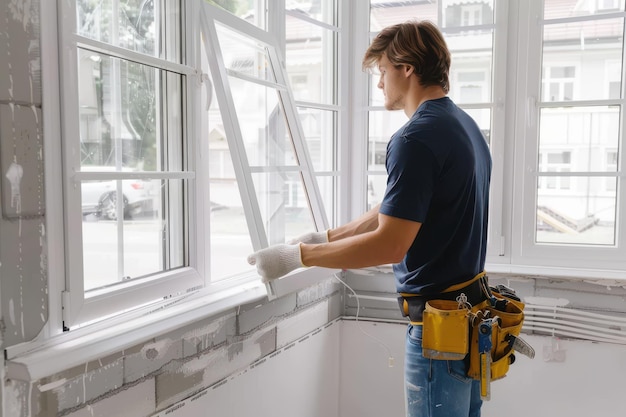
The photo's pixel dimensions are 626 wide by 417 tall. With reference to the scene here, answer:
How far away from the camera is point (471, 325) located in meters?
1.66

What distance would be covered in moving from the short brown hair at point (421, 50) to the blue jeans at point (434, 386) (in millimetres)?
762

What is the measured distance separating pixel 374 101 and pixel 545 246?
3.54 ft

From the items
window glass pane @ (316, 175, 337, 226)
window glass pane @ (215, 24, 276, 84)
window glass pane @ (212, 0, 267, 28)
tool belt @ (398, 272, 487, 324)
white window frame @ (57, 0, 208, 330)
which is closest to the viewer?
white window frame @ (57, 0, 208, 330)

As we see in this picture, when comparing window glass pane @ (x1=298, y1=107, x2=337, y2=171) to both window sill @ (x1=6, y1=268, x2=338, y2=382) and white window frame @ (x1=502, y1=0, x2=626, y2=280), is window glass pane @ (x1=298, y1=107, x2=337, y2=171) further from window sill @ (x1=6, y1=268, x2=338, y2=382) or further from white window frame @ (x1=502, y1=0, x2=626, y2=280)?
white window frame @ (x1=502, y1=0, x2=626, y2=280)

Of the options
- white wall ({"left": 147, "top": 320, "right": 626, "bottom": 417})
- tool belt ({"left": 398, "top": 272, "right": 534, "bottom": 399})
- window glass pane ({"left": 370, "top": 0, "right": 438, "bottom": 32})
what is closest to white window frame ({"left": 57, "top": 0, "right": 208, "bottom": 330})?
white wall ({"left": 147, "top": 320, "right": 626, "bottom": 417})

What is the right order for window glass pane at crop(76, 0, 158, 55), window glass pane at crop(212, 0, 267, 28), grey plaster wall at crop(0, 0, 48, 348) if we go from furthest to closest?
window glass pane at crop(212, 0, 267, 28) → window glass pane at crop(76, 0, 158, 55) → grey plaster wall at crop(0, 0, 48, 348)

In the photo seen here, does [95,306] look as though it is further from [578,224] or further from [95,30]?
[578,224]

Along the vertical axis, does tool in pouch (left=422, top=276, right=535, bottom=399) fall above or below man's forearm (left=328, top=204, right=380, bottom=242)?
below

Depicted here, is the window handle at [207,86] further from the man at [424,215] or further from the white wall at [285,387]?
the white wall at [285,387]

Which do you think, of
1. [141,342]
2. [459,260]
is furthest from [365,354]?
[141,342]

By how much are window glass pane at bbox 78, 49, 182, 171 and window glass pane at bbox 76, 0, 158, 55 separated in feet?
0.19

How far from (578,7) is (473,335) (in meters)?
1.72

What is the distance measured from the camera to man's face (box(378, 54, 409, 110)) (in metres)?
1.80

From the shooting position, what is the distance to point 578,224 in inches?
103
